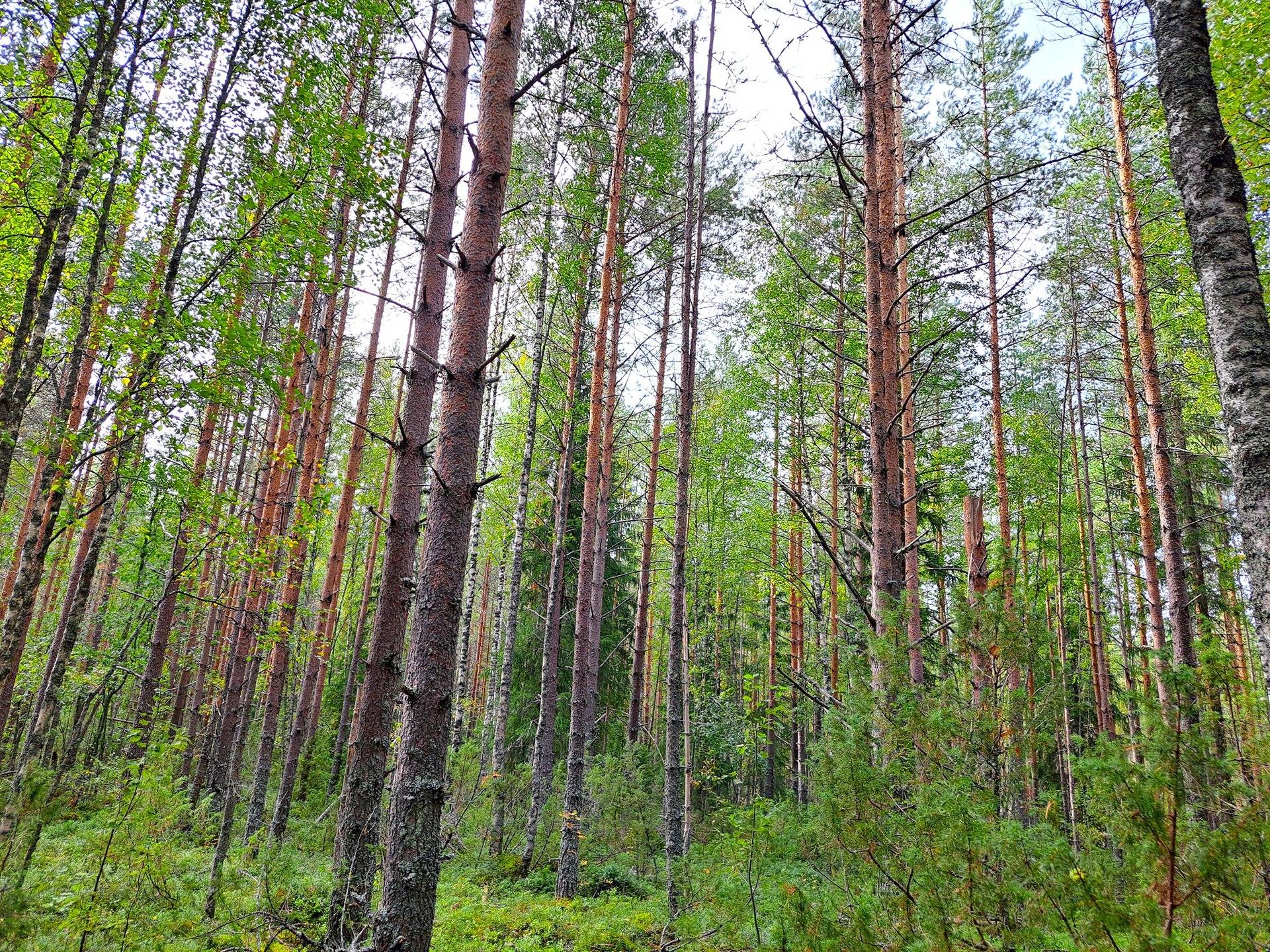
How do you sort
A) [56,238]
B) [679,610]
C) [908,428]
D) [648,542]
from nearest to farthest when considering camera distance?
[56,238] < [679,610] < [908,428] < [648,542]

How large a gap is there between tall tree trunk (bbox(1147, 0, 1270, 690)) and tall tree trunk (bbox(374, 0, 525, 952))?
3.67 meters

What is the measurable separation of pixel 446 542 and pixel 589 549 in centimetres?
595

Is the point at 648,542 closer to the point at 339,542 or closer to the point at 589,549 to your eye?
the point at 589,549

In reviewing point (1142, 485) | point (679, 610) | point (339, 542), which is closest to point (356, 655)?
point (339, 542)

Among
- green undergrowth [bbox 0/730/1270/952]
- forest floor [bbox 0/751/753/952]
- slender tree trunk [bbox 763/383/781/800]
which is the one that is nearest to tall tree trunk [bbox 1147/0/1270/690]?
green undergrowth [bbox 0/730/1270/952]

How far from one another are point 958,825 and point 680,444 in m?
5.59

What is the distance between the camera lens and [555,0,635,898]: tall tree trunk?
7242mm

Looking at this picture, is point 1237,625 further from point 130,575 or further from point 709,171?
point 130,575

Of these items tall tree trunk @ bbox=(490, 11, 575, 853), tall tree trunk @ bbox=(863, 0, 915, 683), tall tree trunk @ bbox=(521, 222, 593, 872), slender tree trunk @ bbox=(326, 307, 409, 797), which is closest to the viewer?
tall tree trunk @ bbox=(863, 0, 915, 683)

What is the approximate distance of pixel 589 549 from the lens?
8789 millimetres

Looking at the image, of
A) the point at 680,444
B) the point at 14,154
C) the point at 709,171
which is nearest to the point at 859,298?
the point at 709,171

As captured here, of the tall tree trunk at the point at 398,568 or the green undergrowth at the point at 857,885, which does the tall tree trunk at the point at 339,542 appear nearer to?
the green undergrowth at the point at 857,885

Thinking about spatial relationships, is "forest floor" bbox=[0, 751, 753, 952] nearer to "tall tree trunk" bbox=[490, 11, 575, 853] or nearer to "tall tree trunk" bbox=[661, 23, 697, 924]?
"tall tree trunk" bbox=[490, 11, 575, 853]

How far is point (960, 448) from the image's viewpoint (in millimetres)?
13266
